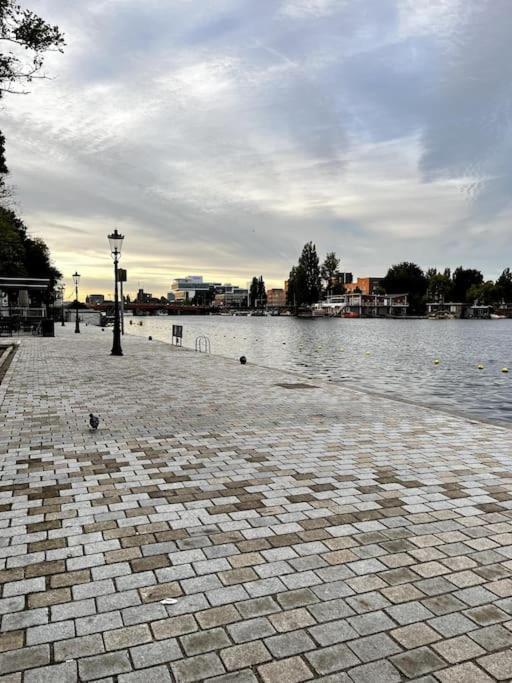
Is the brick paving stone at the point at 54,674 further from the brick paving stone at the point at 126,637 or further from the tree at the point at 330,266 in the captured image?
the tree at the point at 330,266

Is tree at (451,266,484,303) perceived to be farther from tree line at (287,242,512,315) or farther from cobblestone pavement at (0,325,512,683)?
cobblestone pavement at (0,325,512,683)

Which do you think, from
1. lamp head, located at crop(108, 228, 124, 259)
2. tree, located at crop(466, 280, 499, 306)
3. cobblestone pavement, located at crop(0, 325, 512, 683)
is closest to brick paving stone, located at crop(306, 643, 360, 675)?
cobblestone pavement, located at crop(0, 325, 512, 683)

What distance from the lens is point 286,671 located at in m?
2.87

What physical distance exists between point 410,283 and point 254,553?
169 metres

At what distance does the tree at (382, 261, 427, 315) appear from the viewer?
164 metres

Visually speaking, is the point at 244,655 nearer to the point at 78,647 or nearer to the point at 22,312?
the point at 78,647

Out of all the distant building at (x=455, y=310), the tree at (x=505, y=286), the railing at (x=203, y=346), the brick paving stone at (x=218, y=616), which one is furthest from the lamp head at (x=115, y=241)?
the tree at (x=505, y=286)

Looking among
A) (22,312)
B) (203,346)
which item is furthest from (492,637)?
(22,312)

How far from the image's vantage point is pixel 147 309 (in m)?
177

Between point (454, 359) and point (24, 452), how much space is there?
2853cm

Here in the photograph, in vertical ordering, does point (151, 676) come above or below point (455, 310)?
below

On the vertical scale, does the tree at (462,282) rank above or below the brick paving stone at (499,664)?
above

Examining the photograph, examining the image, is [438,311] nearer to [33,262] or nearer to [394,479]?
[33,262]

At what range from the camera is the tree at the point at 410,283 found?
164m
